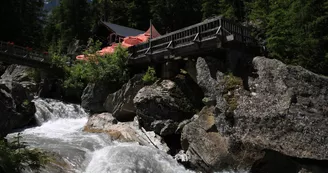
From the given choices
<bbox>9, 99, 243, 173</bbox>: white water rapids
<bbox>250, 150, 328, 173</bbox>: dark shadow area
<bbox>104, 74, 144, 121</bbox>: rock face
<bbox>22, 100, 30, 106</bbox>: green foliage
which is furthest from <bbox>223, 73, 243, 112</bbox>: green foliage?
<bbox>22, 100, 30, 106</bbox>: green foliage

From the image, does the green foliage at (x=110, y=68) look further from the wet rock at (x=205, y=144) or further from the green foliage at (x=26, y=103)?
the wet rock at (x=205, y=144)

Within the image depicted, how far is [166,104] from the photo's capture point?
47.5ft

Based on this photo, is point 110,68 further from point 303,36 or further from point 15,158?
point 15,158

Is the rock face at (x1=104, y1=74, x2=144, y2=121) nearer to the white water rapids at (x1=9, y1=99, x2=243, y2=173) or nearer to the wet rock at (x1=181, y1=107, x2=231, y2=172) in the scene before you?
the white water rapids at (x1=9, y1=99, x2=243, y2=173)

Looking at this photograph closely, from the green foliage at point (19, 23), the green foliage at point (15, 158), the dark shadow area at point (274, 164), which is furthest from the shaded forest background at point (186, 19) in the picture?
the green foliage at point (15, 158)

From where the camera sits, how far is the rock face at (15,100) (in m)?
7.81

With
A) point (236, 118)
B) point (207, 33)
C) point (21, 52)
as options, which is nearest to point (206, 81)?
point (207, 33)

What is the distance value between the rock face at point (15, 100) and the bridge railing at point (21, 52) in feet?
7.46

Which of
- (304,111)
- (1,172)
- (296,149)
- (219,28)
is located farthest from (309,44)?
(1,172)

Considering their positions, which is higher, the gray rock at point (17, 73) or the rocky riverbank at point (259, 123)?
the gray rock at point (17, 73)

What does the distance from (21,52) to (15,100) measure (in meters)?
8.46

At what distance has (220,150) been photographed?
11.0 meters

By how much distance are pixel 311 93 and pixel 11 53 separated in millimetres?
22475

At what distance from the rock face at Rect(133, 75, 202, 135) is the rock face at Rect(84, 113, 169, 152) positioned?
464 millimetres
